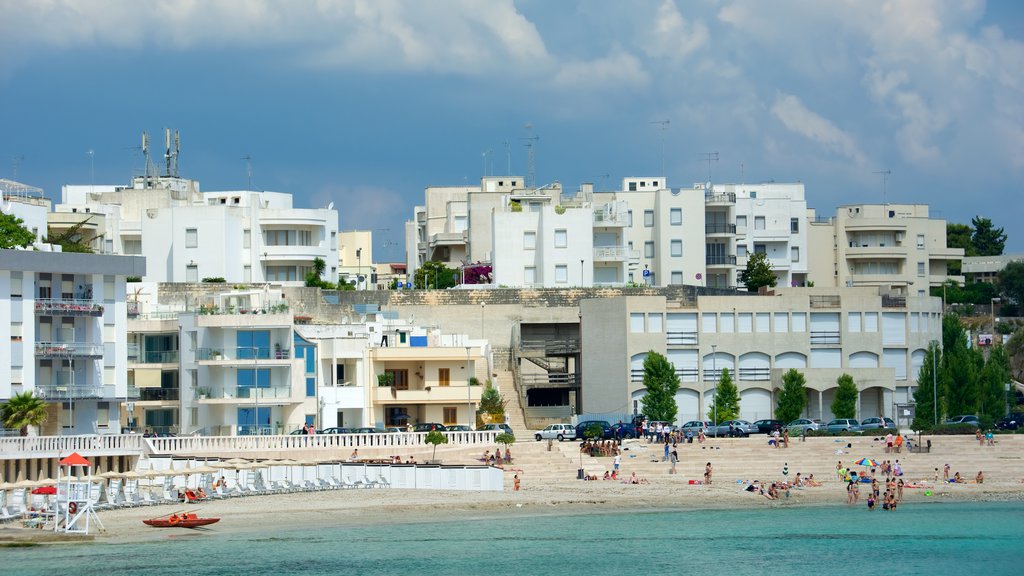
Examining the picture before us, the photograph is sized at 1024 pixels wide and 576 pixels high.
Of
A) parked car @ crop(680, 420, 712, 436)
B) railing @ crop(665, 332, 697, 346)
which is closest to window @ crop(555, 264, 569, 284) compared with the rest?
railing @ crop(665, 332, 697, 346)

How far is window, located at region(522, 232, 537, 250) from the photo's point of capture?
355 ft

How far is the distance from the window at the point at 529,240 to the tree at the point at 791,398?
2265 cm

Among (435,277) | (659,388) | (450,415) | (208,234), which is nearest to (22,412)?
(450,415)

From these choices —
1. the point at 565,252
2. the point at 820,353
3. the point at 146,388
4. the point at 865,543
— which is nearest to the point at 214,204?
the point at 565,252

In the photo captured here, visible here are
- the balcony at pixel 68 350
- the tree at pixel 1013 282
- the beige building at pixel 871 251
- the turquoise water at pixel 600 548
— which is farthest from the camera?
the tree at pixel 1013 282

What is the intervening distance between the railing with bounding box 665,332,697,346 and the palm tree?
3537 centimetres

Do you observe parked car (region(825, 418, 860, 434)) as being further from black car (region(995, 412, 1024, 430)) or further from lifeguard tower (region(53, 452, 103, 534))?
lifeguard tower (region(53, 452, 103, 534))

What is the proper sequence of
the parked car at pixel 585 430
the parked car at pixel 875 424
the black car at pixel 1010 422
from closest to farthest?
1. the parked car at pixel 585 430
2. the parked car at pixel 875 424
3. the black car at pixel 1010 422

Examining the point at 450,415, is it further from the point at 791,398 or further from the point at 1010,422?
the point at 1010,422

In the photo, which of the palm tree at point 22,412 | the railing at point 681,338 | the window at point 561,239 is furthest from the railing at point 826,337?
the palm tree at point 22,412

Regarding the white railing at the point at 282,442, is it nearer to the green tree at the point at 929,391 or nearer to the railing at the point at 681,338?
the railing at the point at 681,338

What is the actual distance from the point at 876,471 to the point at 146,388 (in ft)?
113

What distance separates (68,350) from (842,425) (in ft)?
123

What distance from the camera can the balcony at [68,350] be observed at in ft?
238
